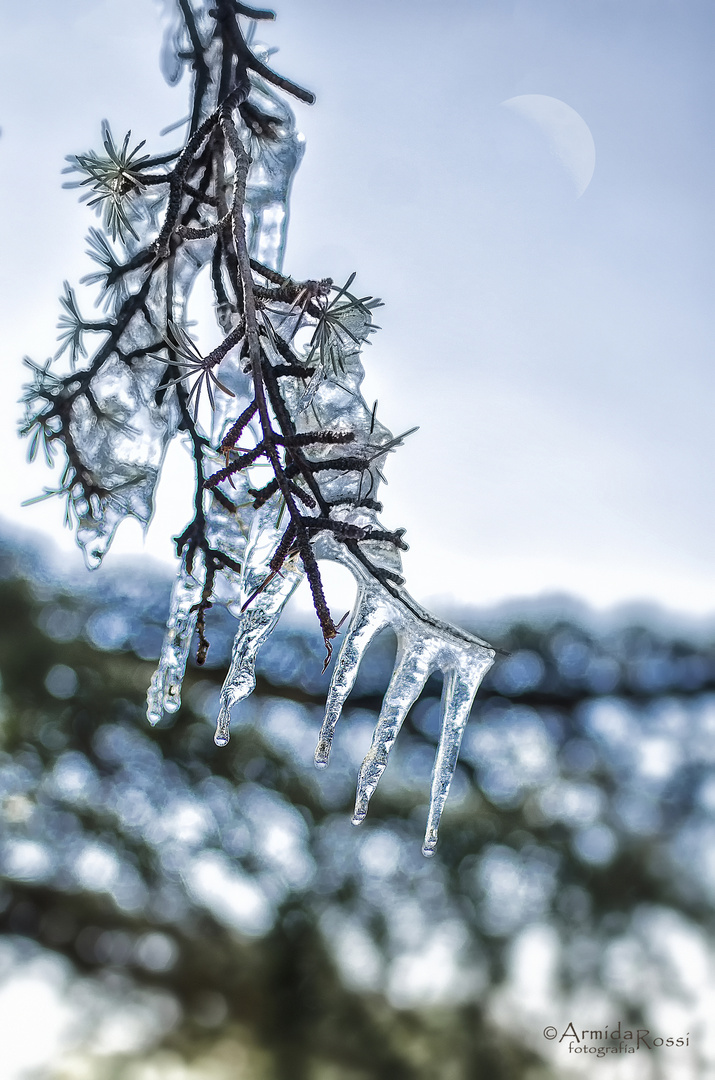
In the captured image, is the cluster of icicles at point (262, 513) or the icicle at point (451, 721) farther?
the icicle at point (451, 721)

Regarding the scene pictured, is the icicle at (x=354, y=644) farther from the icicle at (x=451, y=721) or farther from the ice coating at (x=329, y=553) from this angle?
the icicle at (x=451, y=721)

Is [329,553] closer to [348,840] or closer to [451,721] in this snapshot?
[451,721]

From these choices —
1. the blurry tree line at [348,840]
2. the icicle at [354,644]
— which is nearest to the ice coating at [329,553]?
the icicle at [354,644]

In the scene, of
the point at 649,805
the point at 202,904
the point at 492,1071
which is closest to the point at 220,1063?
the point at 202,904

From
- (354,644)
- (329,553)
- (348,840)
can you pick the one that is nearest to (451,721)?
(354,644)

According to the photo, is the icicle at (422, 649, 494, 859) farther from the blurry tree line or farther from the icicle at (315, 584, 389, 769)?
the blurry tree line
